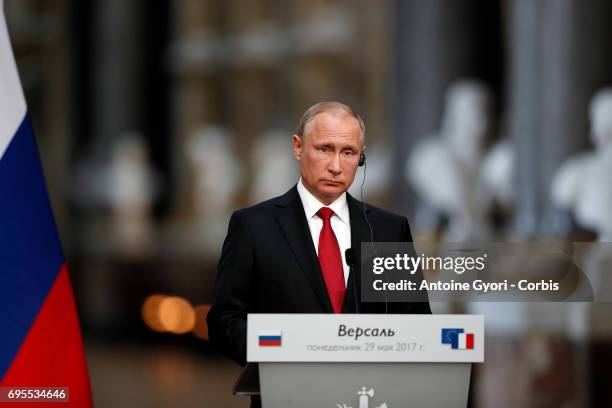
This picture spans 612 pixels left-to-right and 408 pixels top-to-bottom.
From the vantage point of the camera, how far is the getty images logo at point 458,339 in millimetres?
3117

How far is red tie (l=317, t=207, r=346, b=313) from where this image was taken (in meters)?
3.31

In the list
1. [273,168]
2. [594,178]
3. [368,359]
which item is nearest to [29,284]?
[368,359]

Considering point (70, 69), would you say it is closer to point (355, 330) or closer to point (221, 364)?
point (221, 364)

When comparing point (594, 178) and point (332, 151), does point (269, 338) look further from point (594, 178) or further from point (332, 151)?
point (594, 178)

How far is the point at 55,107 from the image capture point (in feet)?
81.9

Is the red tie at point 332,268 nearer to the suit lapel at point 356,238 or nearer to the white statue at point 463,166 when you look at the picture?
the suit lapel at point 356,238

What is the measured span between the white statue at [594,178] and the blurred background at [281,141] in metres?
0.02

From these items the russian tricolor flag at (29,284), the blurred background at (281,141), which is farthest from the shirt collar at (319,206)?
Answer: the blurred background at (281,141)

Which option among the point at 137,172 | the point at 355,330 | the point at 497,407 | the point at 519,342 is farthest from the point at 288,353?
the point at 137,172

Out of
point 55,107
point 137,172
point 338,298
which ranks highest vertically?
point 55,107

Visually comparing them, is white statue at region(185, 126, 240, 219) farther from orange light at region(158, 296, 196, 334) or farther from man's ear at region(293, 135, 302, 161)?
man's ear at region(293, 135, 302, 161)

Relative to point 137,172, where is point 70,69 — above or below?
above

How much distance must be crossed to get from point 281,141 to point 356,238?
20.3 meters

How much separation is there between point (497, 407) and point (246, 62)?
1887cm
